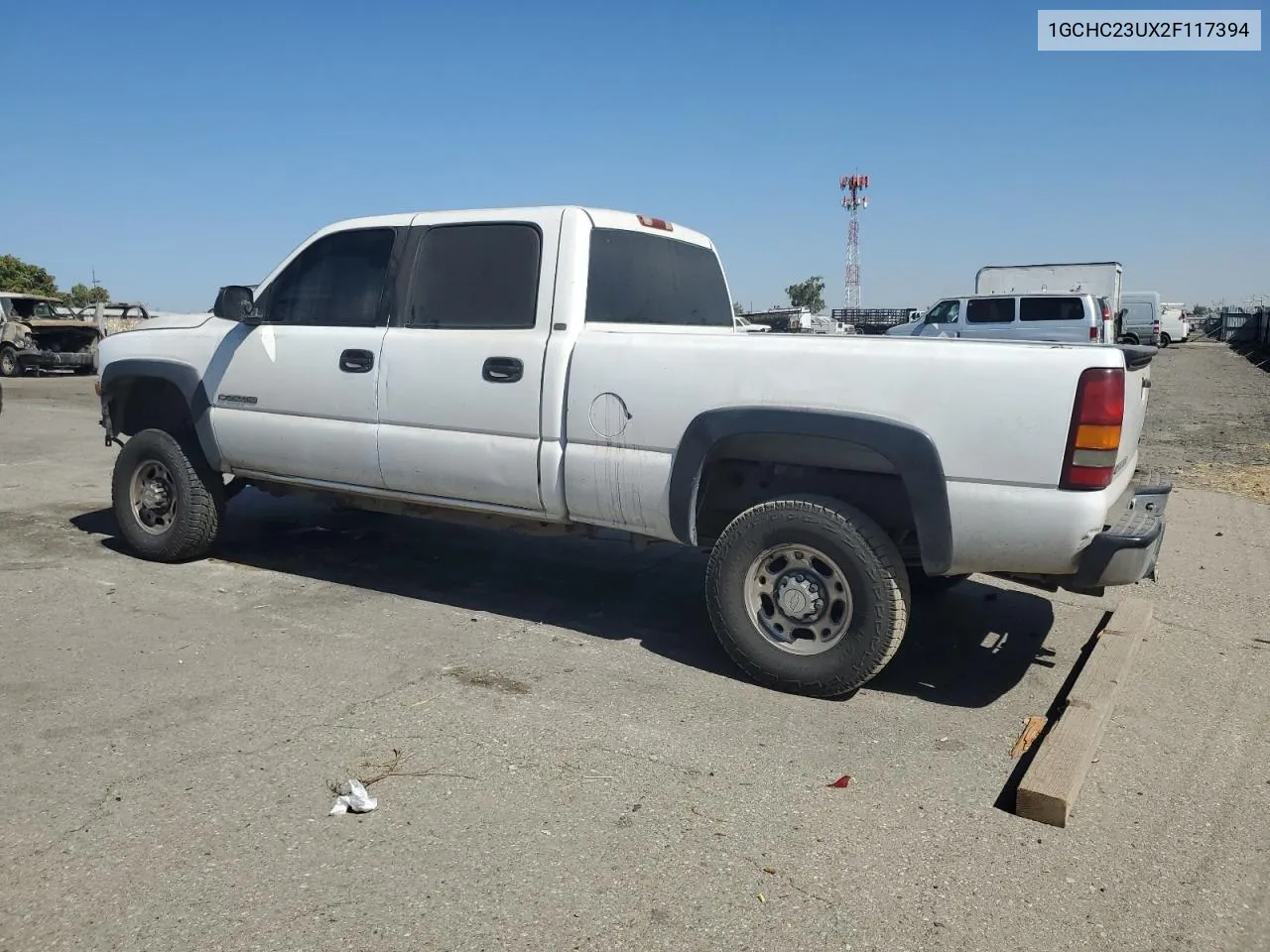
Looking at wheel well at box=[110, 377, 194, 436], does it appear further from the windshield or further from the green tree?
the green tree

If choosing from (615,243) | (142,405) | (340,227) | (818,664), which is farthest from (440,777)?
(142,405)

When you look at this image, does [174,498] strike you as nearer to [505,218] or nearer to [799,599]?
[505,218]

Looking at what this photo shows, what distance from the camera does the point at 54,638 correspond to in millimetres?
4926

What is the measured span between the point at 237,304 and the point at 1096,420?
452cm

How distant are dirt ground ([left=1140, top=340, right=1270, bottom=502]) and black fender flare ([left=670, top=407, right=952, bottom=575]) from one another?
685 cm

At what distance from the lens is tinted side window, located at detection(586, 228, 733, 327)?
16.9 feet

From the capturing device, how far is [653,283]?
5.53 metres

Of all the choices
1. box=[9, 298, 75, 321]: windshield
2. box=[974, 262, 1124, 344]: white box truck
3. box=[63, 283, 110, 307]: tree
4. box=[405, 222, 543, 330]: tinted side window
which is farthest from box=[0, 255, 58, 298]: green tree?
box=[405, 222, 543, 330]: tinted side window

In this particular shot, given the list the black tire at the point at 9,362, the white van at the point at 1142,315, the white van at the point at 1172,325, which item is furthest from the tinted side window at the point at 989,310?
the white van at the point at 1172,325

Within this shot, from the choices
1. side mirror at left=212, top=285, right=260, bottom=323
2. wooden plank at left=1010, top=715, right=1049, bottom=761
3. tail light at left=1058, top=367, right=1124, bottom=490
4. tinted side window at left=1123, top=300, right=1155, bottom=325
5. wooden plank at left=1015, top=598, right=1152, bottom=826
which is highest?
tinted side window at left=1123, top=300, right=1155, bottom=325

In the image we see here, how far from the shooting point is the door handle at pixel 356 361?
5371mm

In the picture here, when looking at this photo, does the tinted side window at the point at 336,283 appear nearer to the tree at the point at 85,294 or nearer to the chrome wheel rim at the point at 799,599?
the chrome wheel rim at the point at 799,599

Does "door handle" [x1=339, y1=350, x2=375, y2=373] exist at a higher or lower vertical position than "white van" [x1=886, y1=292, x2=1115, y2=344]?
lower

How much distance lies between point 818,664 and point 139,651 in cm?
312
